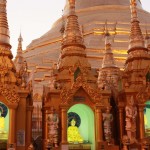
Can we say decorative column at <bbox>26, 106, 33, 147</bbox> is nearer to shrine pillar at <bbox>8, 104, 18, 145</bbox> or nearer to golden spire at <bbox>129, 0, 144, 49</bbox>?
shrine pillar at <bbox>8, 104, 18, 145</bbox>

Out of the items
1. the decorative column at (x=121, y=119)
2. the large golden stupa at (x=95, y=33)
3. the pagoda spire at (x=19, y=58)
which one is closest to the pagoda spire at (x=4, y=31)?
the decorative column at (x=121, y=119)

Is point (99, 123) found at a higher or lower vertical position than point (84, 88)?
lower

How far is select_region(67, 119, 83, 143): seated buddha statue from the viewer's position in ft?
60.1

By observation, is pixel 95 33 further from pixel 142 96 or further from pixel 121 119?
pixel 142 96

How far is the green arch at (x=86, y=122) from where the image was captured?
59.6ft

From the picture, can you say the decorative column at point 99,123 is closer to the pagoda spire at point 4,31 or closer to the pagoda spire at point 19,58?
the pagoda spire at point 4,31

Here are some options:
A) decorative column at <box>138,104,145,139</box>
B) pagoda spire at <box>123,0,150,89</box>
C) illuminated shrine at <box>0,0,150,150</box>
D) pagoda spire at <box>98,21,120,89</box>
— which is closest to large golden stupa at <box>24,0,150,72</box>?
pagoda spire at <box>98,21,120,89</box>

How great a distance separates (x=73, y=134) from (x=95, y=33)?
73.1 ft

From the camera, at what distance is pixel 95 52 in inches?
1459

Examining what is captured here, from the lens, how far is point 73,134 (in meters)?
18.5

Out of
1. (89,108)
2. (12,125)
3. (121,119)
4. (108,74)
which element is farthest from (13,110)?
(108,74)

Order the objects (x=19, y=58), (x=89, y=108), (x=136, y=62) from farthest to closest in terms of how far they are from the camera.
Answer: (x=19, y=58), (x=136, y=62), (x=89, y=108)


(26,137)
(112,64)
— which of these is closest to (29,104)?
(26,137)

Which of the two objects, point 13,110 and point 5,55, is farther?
point 5,55
